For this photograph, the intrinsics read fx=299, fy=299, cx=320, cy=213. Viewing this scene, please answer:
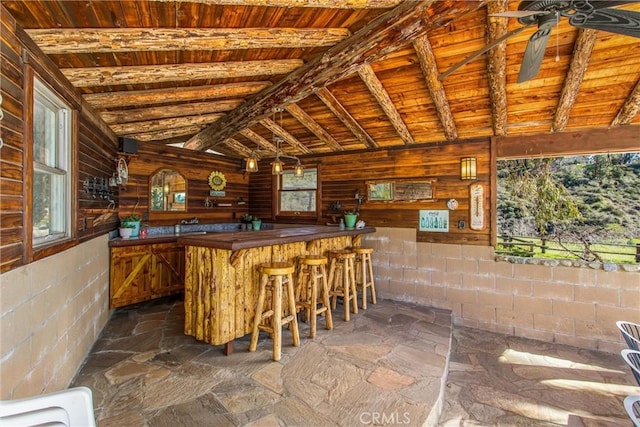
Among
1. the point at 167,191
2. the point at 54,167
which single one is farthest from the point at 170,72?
the point at 167,191

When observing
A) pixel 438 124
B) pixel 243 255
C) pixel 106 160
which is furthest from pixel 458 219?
pixel 106 160

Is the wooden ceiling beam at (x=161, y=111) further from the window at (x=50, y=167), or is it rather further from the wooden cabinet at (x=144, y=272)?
the wooden cabinet at (x=144, y=272)

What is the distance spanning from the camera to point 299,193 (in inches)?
246

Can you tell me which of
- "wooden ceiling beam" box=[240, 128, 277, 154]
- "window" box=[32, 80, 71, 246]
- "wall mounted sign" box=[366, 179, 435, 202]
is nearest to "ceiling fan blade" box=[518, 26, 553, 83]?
"wall mounted sign" box=[366, 179, 435, 202]

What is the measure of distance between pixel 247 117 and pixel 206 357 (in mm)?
3025

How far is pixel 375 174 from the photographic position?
529cm

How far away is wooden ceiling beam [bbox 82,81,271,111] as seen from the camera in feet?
10.2

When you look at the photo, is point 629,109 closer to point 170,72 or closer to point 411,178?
point 411,178

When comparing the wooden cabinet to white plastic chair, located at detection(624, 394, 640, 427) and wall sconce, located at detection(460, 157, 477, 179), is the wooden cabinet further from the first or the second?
white plastic chair, located at detection(624, 394, 640, 427)

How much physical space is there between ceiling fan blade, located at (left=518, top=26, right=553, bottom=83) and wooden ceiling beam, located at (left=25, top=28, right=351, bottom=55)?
4.85 feet

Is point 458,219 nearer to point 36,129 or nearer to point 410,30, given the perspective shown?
point 410,30

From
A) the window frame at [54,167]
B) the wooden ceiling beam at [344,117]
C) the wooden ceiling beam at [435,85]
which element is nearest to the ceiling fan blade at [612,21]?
the wooden ceiling beam at [435,85]

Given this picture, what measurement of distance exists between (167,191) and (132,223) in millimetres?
1172

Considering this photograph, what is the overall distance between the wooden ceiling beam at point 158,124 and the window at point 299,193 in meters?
2.05
